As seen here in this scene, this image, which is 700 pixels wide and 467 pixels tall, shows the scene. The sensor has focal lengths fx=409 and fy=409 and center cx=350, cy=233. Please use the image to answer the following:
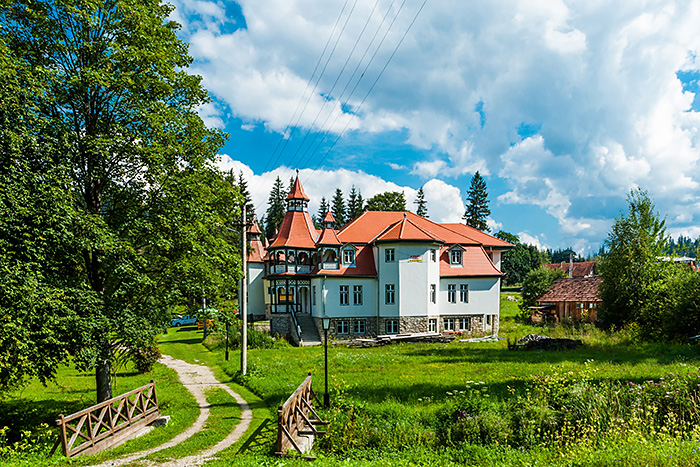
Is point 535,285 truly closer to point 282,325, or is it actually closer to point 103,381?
point 282,325

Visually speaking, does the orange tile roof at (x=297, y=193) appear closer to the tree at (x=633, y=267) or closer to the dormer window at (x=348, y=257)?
the dormer window at (x=348, y=257)

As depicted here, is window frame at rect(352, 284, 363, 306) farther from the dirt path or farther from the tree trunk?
the tree trunk

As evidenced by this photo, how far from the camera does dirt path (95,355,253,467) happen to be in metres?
9.44

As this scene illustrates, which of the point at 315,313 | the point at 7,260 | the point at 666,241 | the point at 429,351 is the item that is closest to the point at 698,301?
the point at 666,241

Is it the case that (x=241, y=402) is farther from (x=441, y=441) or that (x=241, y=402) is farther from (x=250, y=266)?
(x=250, y=266)

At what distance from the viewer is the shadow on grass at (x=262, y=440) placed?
10.1 m

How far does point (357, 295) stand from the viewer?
107ft

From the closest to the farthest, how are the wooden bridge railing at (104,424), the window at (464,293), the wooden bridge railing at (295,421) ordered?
the wooden bridge railing at (104,424) → the wooden bridge railing at (295,421) → the window at (464,293)

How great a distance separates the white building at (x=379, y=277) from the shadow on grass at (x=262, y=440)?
1962 centimetres

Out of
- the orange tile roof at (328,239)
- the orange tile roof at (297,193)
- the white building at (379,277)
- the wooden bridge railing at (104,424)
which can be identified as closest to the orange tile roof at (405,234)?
the white building at (379,277)

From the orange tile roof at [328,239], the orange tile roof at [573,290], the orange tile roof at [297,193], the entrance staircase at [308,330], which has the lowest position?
the entrance staircase at [308,330]

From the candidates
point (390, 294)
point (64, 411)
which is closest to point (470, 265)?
point (390, 294)

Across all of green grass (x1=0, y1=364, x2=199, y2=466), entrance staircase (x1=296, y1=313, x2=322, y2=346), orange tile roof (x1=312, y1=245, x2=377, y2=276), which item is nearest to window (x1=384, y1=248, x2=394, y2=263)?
orange tile roof (x1=312, y1=245, x2=377, y2=276)

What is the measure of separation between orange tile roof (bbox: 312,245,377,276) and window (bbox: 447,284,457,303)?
670 cm
